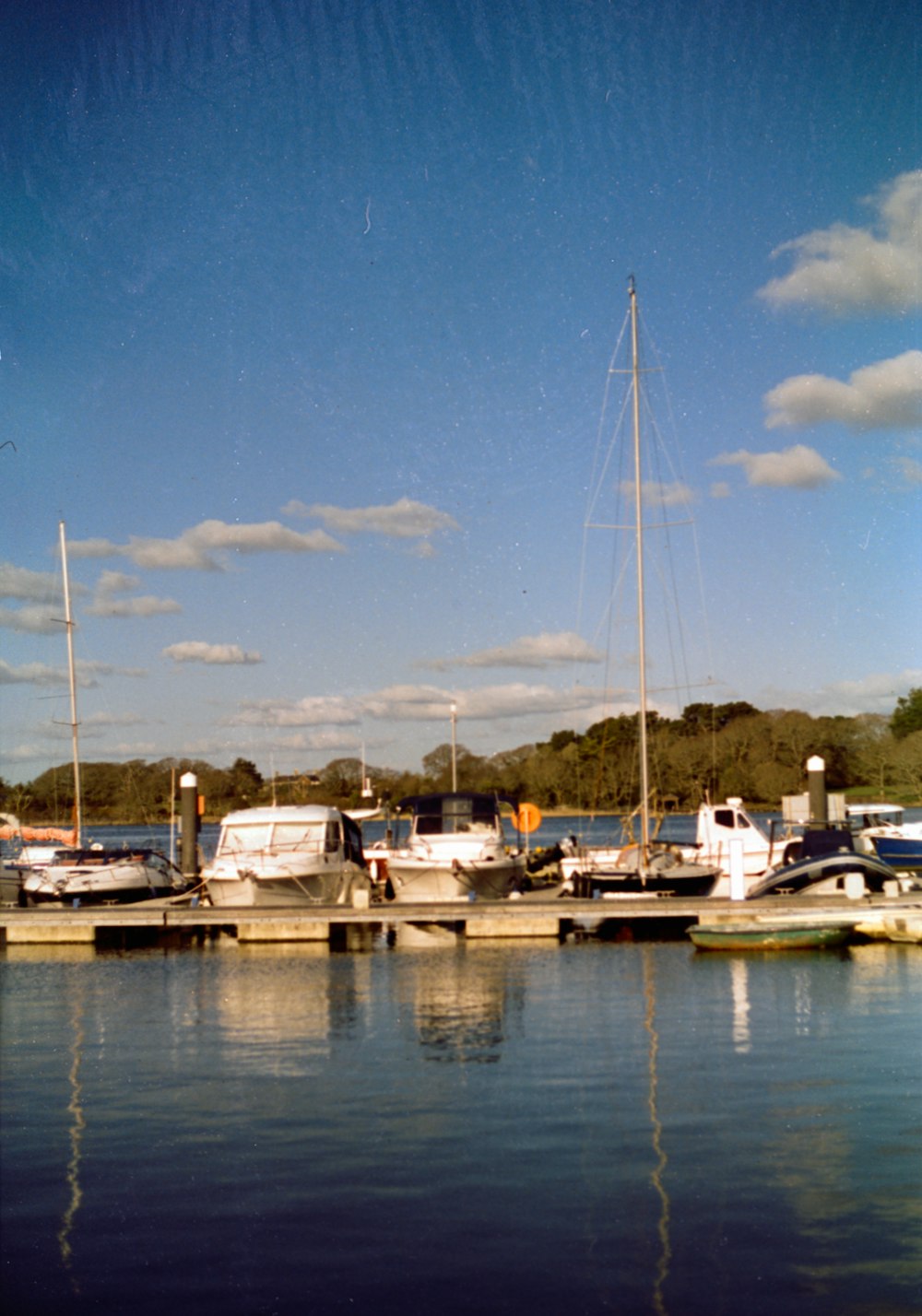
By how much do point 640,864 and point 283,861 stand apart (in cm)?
932

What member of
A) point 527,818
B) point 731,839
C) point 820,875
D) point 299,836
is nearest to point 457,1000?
point 299,836

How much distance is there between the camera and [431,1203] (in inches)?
524

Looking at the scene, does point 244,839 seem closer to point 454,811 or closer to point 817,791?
point 454,811

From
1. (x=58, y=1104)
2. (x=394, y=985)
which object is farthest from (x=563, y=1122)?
(x=394, y=985)

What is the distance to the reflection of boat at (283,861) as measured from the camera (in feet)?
117

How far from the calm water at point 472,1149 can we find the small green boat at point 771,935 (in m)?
3.16

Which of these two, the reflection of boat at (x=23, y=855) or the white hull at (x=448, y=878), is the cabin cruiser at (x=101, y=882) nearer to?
the reflection of boat at (x=23, y=855)

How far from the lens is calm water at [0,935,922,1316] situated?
37.7 feet

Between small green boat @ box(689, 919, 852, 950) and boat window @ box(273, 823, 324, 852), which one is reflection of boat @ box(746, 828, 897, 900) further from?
boat window @ box(273, 823, 324, 852)

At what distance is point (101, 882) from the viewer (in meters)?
40.0

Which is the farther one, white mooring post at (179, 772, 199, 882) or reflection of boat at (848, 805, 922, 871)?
reflection of boat at (848, 805, 922, 871)

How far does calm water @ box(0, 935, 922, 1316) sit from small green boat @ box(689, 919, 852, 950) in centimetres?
316

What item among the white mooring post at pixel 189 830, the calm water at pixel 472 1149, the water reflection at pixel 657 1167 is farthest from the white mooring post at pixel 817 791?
the water reflection at pixel 657 1167

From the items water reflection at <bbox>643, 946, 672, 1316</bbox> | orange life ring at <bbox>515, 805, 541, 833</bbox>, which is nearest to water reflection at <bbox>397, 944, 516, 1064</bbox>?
water reflection at <bbox>643, 946, 672, 1316</bbox>
